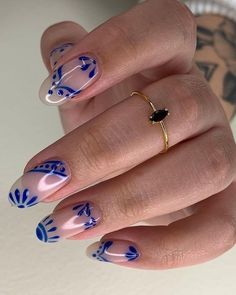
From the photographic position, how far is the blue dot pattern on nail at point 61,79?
428 millimetres

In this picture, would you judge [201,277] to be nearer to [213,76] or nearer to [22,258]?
[22,258]

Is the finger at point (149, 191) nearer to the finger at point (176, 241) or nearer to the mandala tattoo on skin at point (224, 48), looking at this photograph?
the finger at point (176, 241)

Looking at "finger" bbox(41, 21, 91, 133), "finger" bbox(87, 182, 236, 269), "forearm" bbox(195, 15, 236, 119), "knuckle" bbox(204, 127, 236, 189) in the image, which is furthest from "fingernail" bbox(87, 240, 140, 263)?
"forearm" bbox(195, 15, 236, 119)

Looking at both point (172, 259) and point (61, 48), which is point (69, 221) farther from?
point (61, 48)

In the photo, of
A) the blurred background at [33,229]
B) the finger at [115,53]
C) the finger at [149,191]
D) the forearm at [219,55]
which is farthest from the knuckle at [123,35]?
the forearm at [219,55]

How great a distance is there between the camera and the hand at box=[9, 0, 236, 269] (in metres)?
0.43

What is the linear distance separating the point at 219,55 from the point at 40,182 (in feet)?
1.95

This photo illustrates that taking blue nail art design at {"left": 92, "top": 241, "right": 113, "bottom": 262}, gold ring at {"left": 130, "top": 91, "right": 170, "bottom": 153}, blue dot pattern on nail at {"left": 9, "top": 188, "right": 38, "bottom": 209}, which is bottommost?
blue nail art design at {"left": 92, "top": 241, "right": 113, "bottom": 262}

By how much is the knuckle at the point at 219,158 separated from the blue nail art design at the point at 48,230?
0.15 meters

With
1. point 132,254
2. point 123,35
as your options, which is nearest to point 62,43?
point 123,35

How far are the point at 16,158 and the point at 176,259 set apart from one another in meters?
0.30

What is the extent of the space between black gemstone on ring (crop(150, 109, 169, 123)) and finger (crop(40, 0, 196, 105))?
0.04 meters

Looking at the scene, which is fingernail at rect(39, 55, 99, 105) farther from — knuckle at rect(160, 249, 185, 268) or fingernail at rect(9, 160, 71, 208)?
knuckle at rect(160, 249, 185, 268)

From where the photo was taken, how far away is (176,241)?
483 millimetres
